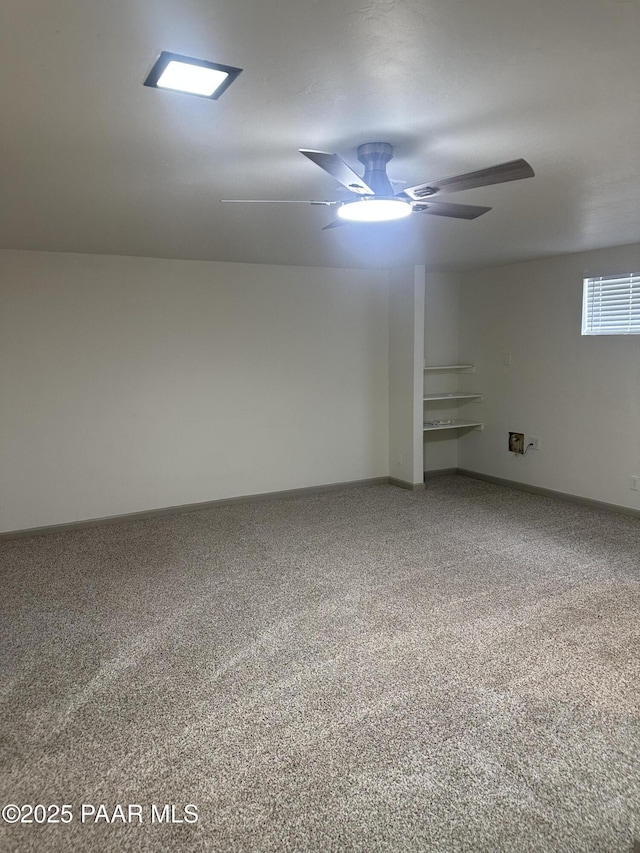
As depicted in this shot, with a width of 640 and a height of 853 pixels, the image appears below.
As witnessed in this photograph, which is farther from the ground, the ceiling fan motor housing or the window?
the ceiling fan motor housing

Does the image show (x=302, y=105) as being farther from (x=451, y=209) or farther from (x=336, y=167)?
(x=451, y=209)

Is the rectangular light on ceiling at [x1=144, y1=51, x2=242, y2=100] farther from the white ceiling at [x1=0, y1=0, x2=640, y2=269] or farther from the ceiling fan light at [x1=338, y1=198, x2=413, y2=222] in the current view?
the ceiling fan light at [x1=338, y1=198, x2=413, y2=222]

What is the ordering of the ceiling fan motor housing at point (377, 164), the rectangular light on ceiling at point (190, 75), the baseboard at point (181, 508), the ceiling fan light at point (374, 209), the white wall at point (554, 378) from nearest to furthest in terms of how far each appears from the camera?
the rectangular light on ceiling at point (190, 75) < the ceiling fan motor housing at point (377, 164) < the ceiling fan light at point (374, 209) < the baseboard at point (181, 508) < the white wall at point (554, 378)

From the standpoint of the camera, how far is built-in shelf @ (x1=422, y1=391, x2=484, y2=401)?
20.4 feet

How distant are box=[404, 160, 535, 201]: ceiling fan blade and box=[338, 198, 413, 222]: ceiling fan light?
0.08 m

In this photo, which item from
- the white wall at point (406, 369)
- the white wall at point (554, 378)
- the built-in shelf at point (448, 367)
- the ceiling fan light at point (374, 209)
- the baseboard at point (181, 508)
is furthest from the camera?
the built-in shelf at point (448, 367)

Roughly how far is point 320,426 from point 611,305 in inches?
114

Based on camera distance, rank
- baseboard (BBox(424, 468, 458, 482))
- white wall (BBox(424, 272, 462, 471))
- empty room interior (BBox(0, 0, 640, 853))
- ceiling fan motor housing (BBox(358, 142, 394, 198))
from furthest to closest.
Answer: baseboard (BBox(424, 468, 458, 482)) < white wall (BBox(424, 272, 462, 471)) < ceiling fan motor housing (BBox(358, 142, 394, 198)) < empty room interior (BBox(0, 0, 640, 853))

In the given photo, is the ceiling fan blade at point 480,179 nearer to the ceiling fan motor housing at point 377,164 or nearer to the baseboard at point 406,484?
the ceiling fan motor housing at point 377,164

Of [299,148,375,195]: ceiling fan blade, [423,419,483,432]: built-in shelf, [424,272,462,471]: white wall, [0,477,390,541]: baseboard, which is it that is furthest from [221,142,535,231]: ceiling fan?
[424,272,462,471]: white wall

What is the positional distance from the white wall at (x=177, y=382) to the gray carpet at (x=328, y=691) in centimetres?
72

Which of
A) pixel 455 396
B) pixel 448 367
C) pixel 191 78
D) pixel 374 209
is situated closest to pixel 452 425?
pixel 455 396

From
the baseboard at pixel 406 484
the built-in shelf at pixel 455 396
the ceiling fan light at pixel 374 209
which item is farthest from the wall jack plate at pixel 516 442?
the ceiling fan light at pixel 374 209

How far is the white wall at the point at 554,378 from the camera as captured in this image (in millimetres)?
5023
